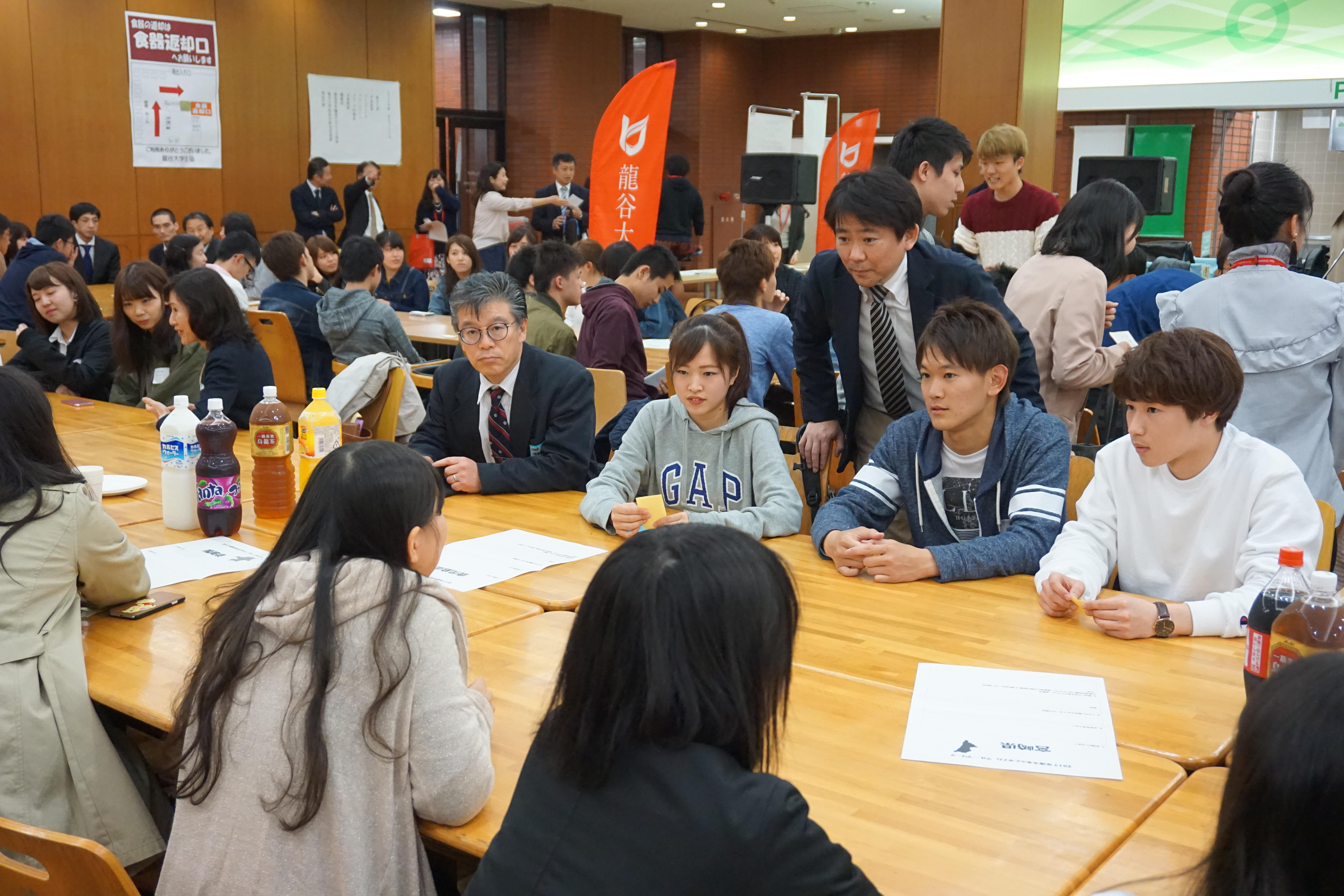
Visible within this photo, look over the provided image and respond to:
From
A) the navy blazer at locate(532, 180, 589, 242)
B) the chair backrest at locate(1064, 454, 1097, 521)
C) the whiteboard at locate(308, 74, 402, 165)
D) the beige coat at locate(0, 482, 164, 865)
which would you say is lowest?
the beige coat at locate(0, 482, 164, 865)

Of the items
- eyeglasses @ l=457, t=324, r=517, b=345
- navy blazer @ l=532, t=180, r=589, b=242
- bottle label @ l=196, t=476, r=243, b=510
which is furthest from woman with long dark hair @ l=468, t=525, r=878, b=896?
navy blazer @ l=532, t=180, r=589, b=242

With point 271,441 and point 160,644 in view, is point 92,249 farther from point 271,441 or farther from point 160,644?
point 160,644

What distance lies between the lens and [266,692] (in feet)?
4.76

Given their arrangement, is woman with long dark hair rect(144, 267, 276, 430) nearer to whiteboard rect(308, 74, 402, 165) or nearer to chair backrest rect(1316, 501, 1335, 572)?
chair backrest rect(1316, 501, 1335, 572)

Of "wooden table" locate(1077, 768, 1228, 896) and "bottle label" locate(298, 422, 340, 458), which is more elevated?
"bottle label" locate(298, 422, 340, 458)

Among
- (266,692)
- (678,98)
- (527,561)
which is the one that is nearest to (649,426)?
(527,561)

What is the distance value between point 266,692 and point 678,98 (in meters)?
15.2

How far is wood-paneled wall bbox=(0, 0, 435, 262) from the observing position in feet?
30.0

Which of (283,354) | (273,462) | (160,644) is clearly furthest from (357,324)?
(160,644)

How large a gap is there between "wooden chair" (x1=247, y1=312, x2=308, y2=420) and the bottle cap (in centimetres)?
439

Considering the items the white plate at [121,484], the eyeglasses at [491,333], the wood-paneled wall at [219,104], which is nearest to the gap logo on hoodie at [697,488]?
the eyeglasses at [491,333]

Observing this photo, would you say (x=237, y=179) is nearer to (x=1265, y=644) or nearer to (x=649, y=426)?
(x=649, y=426)

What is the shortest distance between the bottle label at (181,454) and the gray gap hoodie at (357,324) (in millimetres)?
2587

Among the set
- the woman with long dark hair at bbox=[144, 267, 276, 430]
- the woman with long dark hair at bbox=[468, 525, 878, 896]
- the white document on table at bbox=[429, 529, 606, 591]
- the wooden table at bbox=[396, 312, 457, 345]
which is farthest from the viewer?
the wooden table at bbox=[396, 312, 457, 345]
